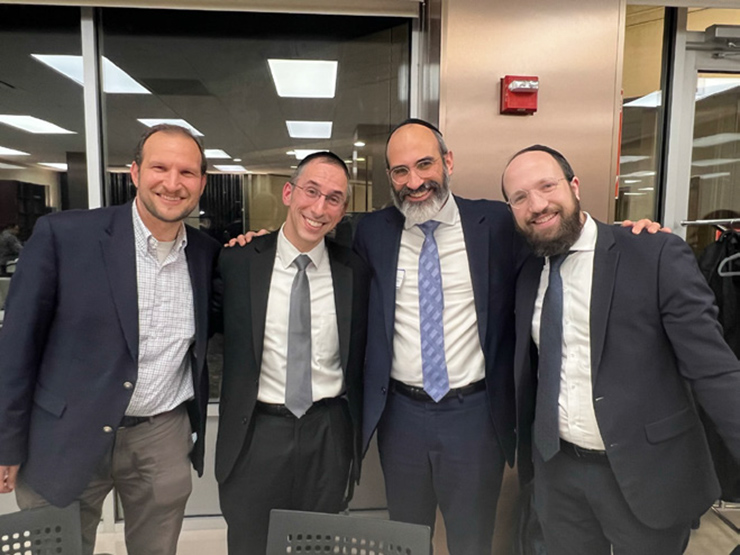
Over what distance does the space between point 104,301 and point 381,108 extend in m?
1.76

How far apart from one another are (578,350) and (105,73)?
2594mm

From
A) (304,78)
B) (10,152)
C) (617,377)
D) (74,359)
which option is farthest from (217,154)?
(617,377)

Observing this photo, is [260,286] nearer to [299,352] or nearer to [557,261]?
[299,352]

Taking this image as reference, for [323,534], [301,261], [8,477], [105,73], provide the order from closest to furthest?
1. [323,534]
2. [8,477]
3. [301,261]
4. [105,73]

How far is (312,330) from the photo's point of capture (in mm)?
1742

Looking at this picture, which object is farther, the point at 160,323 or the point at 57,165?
the point at 57,165

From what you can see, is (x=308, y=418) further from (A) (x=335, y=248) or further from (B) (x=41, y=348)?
(B) (x=41, y=348)

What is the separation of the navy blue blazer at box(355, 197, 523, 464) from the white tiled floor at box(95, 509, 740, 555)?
4.80 ft

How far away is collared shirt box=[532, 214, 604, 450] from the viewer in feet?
4.86

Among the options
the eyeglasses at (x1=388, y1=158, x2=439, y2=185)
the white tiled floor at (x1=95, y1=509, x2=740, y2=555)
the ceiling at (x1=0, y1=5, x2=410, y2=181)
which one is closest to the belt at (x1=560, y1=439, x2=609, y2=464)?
the eyeglasses at (x1=388, y1=158, x2=439, y2=185)

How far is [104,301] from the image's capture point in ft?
5.14

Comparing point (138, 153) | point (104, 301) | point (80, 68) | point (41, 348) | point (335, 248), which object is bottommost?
point (41, 348)

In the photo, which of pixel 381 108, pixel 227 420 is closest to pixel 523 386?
pixel 227 420

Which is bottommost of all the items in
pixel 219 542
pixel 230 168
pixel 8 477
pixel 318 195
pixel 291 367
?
pixel 219 542
